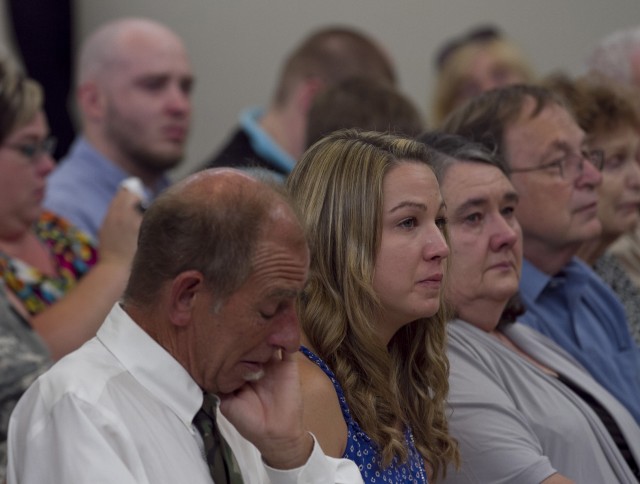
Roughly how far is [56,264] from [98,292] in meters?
0.50

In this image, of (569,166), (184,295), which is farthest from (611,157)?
(184,295)

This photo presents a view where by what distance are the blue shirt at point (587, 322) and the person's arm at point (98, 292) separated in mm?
1016

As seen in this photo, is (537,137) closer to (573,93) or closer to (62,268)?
(573,93)

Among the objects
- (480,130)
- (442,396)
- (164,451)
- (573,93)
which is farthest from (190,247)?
(573,93)

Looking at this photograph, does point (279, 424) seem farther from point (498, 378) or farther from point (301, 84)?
point (301, 84)

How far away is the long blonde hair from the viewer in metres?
2.28

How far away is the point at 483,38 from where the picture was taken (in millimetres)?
5910

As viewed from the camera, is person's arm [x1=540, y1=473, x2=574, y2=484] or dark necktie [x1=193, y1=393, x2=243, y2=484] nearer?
dark necktie [x1=193, y1=393, x2=243, y2=484]

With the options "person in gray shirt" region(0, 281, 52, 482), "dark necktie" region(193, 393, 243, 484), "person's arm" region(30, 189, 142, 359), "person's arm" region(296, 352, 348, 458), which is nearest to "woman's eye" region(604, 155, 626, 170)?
"person's arm" region(30, 189, 142, 359)

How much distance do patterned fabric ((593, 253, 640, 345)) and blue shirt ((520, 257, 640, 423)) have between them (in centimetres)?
16

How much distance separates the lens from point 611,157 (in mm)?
3660

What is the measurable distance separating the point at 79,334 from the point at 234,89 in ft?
12.0

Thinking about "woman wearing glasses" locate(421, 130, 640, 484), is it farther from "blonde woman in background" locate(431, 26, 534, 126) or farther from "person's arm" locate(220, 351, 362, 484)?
"blonde woman in background" locate(431, 26, 534, 126)

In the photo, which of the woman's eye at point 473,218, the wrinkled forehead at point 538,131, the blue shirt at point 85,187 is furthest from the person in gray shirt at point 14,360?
the blue shirt at point 85,187
